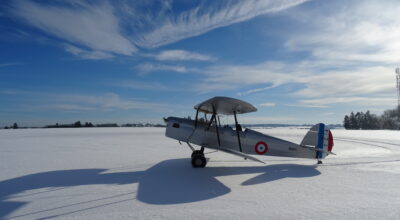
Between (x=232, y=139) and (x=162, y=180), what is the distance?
11.3 feet

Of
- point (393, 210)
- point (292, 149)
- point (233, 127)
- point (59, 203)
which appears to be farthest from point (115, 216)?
point (292, 149)

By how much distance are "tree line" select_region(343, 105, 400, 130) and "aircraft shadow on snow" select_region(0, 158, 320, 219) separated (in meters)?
73.6

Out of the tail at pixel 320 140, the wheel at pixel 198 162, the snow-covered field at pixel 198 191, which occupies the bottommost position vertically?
the snow-covered field at pixel 198 191

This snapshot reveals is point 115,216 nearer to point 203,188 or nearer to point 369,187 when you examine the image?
point 203,188

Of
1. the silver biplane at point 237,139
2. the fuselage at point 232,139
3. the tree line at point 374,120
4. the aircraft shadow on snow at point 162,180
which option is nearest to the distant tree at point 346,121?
the tree line at point 374,120

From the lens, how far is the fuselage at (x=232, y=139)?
28.0 feet

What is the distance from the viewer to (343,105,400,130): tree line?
2734 inches

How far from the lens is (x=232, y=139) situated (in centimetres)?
870

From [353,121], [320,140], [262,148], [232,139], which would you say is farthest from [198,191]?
[353,121]

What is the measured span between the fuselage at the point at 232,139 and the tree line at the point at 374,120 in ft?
236

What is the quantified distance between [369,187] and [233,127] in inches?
187

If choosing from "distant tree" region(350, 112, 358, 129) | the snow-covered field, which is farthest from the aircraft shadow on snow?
"distant tree" region(350, 112, 358, 129)

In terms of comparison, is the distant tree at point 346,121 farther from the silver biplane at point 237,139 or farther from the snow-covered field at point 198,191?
the snow-covered field at point 198,191

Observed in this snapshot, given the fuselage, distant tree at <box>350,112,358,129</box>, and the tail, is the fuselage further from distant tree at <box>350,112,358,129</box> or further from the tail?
distant tree at <box>350,112,358,129</box>
